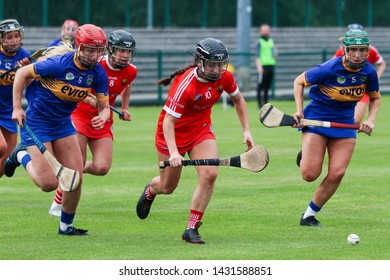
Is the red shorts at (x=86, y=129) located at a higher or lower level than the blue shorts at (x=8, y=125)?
higher

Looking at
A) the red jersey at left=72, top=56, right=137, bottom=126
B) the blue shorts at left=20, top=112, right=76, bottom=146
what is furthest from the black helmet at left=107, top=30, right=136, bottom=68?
the blue shorts at left=20, top=112, right=76, bottom=146

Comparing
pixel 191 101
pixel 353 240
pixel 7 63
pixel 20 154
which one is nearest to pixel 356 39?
pixel 191 101

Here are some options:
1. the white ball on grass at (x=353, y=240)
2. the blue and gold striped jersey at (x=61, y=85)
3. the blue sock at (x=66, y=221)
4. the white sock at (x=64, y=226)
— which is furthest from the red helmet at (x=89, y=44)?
the white ball on grass at (x=353, y=240)

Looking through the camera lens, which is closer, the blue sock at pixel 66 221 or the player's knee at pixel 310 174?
the blue sock at pixel 66 221

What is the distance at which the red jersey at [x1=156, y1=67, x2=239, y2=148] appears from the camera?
9.77 metres

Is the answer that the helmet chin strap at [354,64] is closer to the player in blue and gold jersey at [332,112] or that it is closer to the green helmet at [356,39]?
the player in blue and gold jersey at [332,112]

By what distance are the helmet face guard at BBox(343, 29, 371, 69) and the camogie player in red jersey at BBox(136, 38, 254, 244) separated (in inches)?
49.8

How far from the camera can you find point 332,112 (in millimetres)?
11133

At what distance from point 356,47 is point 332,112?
0.79m

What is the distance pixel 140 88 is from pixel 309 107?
847 inches

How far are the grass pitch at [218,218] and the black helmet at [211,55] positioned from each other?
156 cm

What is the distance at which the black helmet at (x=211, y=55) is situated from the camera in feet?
31.3

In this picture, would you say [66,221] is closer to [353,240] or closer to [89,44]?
[89,44]

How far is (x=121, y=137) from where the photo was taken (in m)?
21.8
